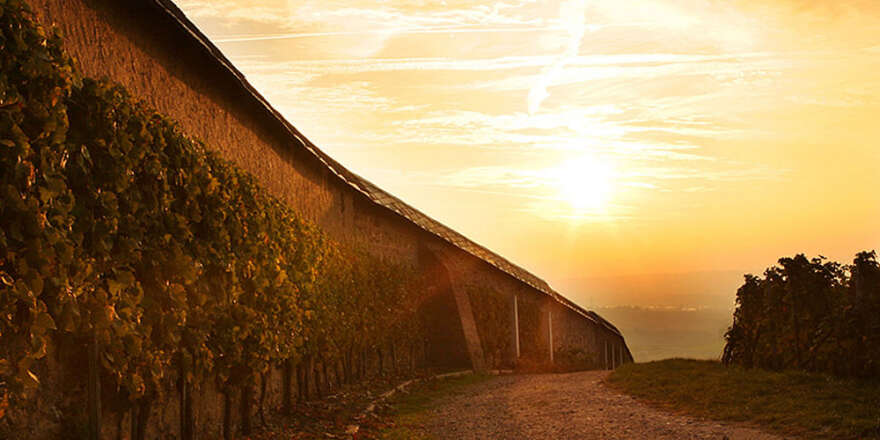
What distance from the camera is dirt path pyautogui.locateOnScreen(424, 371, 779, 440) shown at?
33.6 feet

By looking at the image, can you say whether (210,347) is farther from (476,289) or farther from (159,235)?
(476,289)

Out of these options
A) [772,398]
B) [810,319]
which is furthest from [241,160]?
[810,319]

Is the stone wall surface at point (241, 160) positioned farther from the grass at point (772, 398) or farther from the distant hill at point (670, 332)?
the distant hill at point (670, 332)

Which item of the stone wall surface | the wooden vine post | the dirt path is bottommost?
the dirt path

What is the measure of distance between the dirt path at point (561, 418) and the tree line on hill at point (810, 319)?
3.14 m

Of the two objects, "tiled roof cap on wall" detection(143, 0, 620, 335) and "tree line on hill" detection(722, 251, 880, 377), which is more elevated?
"tiled roof cap on wall" detection(143, 0, 620, 335)

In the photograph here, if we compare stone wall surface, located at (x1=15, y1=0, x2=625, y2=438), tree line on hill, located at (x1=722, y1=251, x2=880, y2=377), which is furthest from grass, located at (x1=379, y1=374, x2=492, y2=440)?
tree line on hill, located at (x1=722, y1=251, x2=880, y2=377)

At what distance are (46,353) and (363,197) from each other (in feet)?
41.7

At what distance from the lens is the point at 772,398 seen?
37.7 feet

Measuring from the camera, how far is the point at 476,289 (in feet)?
77.9

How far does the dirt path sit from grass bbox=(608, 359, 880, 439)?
0.47m

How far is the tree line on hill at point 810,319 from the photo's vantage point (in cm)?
1239

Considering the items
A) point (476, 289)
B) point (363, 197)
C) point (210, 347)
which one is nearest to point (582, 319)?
point (476, 289)

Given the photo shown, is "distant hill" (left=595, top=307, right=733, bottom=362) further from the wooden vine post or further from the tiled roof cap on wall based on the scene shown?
the wooden vine post
